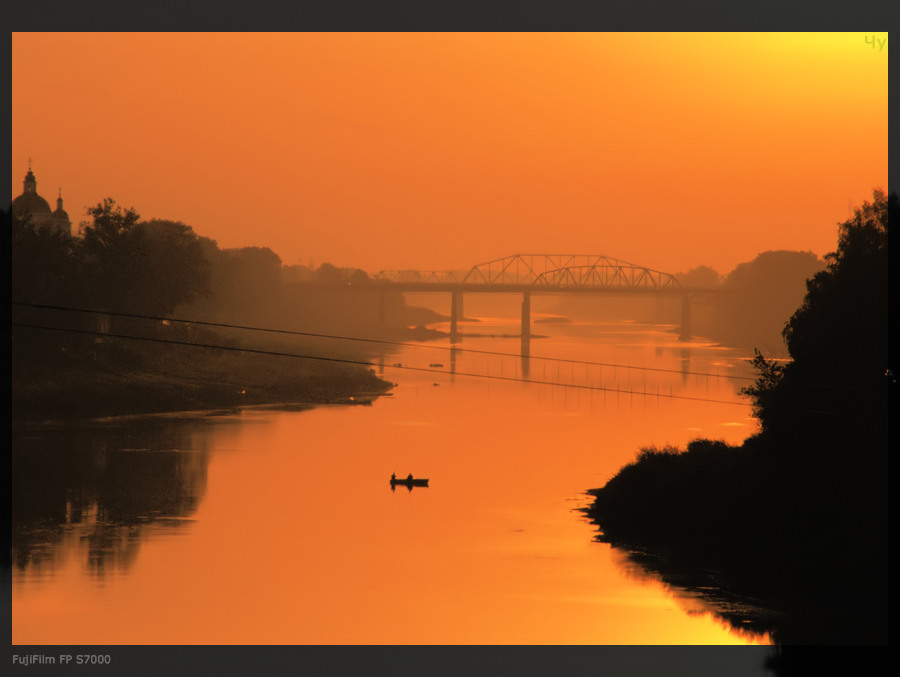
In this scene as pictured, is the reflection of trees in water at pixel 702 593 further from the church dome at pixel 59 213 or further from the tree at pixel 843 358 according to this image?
the church dome at pixel 59 213

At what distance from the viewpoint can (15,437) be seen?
79.9 meters

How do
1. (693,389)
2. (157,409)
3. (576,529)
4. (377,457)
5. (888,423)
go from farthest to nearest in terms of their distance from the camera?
1. (693,389)
2. (157,409)
3. (377,457)
4. (576,529)
5. (888,423)

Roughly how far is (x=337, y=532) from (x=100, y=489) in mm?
16342

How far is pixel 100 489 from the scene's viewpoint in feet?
212

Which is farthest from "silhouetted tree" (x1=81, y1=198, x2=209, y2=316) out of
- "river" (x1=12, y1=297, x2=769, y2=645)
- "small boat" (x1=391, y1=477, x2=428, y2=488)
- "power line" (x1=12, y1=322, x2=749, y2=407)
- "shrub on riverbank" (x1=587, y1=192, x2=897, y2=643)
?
"shrub on riverbank" (x1=587, y1=192, x2=897, y2=643)

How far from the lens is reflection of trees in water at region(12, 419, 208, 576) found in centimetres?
5116

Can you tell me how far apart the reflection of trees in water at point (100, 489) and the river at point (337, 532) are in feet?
0.62

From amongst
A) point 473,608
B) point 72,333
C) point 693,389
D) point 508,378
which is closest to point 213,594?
point 473,608

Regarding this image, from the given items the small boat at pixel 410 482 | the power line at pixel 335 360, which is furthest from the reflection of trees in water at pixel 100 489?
the small boat at pixel 410 482

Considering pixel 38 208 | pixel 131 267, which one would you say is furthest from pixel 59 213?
pixel 131 267

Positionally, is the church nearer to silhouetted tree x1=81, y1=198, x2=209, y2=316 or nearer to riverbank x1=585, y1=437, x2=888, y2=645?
silhouetted tree x1=81, y1=198, x2=209, y2=316

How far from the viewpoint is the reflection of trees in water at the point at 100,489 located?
5116 centimetres

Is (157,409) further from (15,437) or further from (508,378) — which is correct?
(508,378)
